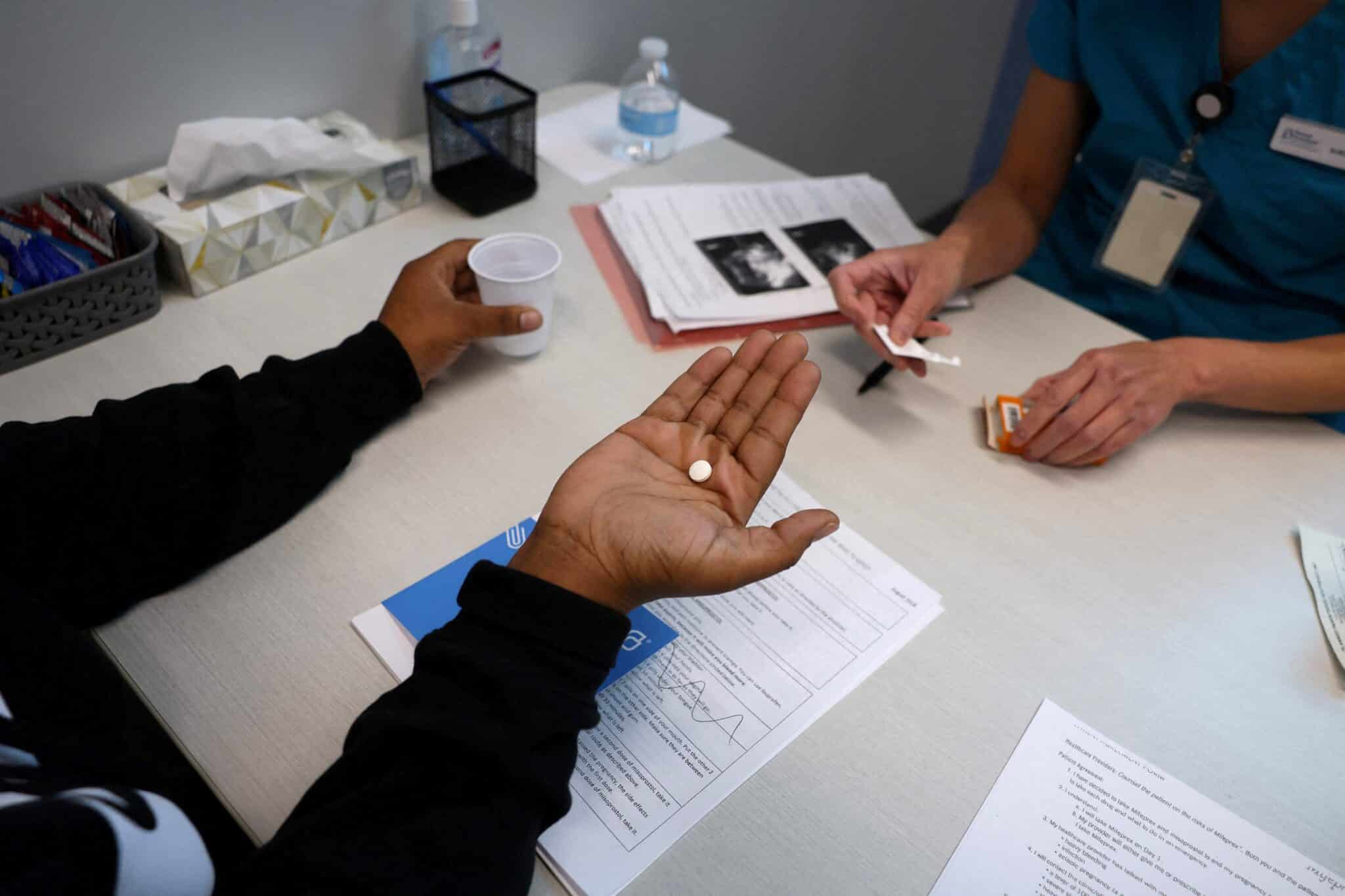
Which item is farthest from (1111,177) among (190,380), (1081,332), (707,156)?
(190,380)

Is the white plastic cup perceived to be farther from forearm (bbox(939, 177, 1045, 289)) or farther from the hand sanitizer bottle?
forearm (bbox(939, 177, 1045, 289))

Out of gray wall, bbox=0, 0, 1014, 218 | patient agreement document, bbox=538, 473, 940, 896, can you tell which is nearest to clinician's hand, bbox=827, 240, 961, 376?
patient agreement document, bbox=538, 473, 940, 896

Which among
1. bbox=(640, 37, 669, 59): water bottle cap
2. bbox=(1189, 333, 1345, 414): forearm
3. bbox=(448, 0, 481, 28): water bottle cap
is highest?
bbox=(448, 0, 481, 28): water bottle cap

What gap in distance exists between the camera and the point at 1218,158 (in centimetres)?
96

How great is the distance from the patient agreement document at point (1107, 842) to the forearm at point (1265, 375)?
445mm

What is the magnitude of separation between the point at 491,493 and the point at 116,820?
38cm

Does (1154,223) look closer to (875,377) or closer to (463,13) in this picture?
(875,377)

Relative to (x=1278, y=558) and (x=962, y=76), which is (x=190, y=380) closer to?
(x=1278, y=558)

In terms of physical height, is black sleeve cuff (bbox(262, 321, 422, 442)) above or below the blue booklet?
above

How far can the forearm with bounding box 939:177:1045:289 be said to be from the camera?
3.32ft

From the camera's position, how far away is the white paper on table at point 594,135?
121cm

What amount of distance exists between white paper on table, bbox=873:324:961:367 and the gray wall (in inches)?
29.7

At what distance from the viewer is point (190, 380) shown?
81cm

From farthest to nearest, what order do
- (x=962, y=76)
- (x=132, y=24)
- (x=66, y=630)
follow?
(x=962, y=76)
(x=132, y=24)
(x=66, y=630)
